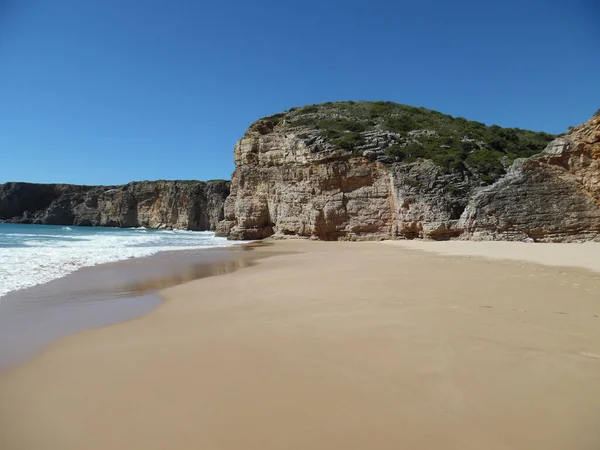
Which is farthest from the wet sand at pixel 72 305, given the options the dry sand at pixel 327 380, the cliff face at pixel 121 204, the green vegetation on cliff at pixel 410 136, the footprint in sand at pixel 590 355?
the cliff face at pixel 121 204

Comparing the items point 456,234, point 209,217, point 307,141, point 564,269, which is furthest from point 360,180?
point 209,217

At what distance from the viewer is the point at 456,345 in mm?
3432

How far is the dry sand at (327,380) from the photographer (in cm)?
218

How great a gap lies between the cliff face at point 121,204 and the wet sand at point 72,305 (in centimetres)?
5596

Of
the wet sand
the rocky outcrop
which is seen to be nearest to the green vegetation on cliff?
the rocky outcrop

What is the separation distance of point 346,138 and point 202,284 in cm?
2123

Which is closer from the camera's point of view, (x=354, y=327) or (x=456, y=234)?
(x=354, y=327)

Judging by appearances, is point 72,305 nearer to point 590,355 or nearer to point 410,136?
point 590,355

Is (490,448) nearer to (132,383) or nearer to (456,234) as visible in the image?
(132,383)

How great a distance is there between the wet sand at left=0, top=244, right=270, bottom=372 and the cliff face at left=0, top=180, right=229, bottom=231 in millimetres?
55962

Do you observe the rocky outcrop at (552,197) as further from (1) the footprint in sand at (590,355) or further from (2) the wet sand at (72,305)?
(1) the footprint in sand at (590,355)

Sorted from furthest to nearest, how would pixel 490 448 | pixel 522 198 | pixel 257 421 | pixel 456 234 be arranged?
pixel 456 234 → pixel 522 198 → pixel 257 421 → pixel 490 448

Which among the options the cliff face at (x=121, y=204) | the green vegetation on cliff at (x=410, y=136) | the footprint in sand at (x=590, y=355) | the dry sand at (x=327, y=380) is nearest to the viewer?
the dry sand at (x=327, y=380)

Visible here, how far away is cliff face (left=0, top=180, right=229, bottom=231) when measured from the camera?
66.6m
